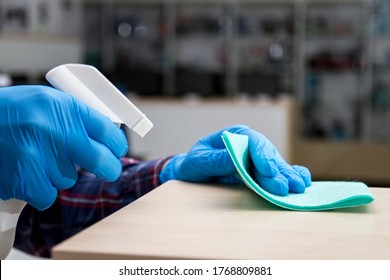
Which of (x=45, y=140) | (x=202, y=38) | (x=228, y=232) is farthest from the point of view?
(x=202, y=38)

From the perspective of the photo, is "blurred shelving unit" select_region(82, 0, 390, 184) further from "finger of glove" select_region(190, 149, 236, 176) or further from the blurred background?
"finger of glove" select_region(190, 149, 236, 176)

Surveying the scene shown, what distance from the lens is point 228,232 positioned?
72cm

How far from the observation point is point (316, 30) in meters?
6.27

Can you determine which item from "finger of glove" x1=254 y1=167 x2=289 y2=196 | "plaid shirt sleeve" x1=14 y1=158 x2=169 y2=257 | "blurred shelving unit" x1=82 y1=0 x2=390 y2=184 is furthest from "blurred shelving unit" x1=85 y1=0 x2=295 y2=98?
"finger of glove" x1=254 y1=167 x2=289 y2=196

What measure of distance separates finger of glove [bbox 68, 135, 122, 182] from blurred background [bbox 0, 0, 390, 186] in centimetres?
447

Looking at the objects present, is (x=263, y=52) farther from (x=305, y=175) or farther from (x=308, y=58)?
(x=305, y=175)

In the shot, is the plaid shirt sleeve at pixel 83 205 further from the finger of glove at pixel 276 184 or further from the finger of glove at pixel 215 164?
the finger of glove at pixel 276 184

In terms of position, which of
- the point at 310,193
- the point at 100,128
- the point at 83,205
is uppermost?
the point at 100,128

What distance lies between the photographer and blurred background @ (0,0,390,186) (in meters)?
5.74

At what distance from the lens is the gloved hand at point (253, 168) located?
3.13 ft

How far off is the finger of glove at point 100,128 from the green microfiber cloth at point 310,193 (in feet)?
0.54

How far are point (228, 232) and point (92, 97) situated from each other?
31cm

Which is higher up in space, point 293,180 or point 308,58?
point 293,180

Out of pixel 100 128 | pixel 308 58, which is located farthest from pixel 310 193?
pixel 308 58
